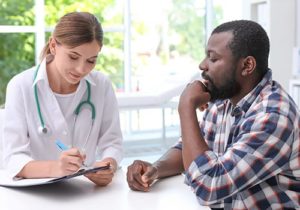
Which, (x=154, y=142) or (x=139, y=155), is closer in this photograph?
(x=139, y=155)

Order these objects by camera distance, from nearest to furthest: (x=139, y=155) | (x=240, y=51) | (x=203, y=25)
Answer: (x=240, y=51) < (x=139, y=155) < (x=203, y=25)

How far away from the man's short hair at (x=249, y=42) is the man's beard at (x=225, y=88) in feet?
0.19

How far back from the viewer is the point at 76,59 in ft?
4.76

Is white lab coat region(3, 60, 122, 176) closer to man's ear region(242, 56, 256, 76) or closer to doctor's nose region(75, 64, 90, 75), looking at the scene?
doctor's nose region(75, 64, 90, 75)

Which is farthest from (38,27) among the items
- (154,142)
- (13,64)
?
(154,142)

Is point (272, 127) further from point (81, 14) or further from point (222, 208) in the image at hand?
point (81, 14)

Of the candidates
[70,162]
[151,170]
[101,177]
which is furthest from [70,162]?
[151,170]

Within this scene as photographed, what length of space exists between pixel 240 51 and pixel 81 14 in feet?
1.89

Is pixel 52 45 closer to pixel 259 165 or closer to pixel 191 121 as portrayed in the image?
pixel 191 121

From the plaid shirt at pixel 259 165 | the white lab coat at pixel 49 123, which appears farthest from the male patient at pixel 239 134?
the white lab coat at pixel 49 123

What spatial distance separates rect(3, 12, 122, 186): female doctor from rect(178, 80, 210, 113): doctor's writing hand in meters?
0.31

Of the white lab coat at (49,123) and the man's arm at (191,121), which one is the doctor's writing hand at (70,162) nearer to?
the white lab coat at (49,123)

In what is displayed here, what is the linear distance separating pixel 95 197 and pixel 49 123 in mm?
407

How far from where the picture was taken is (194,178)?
3.57ft
